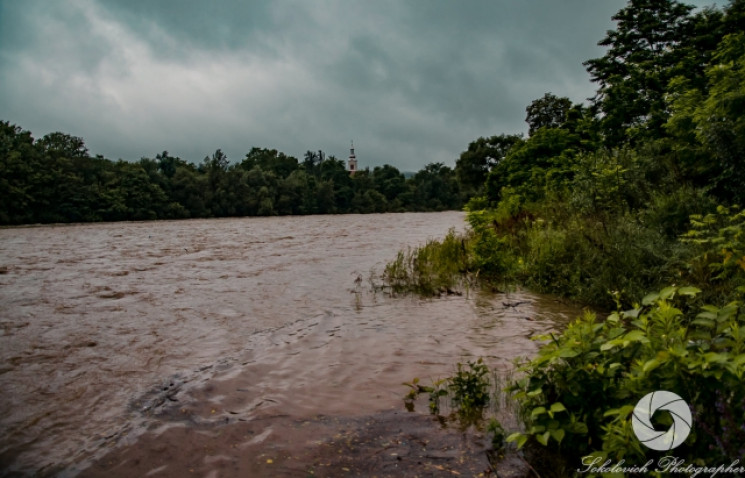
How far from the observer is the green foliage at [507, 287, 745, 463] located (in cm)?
218

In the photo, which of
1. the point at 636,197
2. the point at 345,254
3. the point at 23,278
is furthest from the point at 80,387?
the point at 345,254

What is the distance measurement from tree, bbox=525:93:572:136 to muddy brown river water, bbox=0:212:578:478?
1572 inches

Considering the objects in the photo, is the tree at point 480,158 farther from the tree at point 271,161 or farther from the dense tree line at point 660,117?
the tree at point 271,161

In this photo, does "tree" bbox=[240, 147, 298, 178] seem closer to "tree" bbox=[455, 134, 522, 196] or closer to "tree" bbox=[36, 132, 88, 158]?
"tree" bbox=[36, 132, 88, 158]

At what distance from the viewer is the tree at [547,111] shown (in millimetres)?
44062

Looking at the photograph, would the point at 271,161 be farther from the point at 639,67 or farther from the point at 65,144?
the point at 639,67

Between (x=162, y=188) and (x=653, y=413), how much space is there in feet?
272

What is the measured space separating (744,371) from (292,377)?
4122mm

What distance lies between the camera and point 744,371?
7.01 feet

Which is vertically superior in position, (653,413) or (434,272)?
(653,413)

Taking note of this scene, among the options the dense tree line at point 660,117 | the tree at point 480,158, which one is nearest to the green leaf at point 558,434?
the dense tree line at point 660,117

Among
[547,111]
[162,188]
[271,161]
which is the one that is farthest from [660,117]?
[271,161]

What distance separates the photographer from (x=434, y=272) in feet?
36.7

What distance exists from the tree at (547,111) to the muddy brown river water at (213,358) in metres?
39.9
